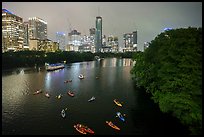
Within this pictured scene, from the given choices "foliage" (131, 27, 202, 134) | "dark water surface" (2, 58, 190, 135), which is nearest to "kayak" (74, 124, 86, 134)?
"dark water surface" (2, 58, 190, 135)

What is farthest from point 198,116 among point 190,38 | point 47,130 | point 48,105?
point 48,105

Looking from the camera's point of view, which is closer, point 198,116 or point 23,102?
point 198,116

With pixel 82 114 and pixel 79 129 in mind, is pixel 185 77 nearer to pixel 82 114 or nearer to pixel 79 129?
pixel 79 129

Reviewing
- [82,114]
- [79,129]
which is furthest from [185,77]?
[82,114]

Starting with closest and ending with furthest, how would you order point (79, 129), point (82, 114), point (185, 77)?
point (185, 77) < point (79, 129) < point (82, 114)

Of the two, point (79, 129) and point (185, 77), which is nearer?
point (185, 77)

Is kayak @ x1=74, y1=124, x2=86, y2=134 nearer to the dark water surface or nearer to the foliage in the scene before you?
the dark water surface

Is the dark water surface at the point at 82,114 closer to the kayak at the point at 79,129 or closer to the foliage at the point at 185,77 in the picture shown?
the kayak at the point at 79,129

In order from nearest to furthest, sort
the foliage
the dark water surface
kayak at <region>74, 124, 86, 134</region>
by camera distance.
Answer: the foliage
kayak at <region>74, 124, 86, 134</region>
the dark water surface

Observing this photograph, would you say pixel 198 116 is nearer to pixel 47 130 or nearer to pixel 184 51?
pixel 184 51

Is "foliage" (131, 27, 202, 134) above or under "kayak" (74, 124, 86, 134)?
above

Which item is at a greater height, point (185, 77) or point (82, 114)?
point (185, 77)
